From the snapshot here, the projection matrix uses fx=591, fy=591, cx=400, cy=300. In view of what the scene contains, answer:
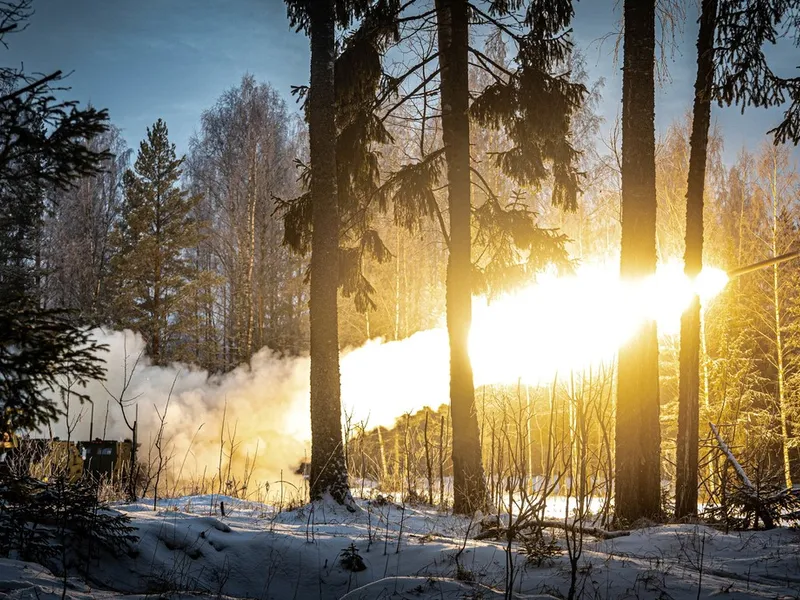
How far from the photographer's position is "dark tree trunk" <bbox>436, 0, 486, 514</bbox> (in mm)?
8078

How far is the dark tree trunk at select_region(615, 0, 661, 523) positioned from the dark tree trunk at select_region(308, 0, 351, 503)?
350 centimetres

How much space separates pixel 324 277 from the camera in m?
8.03

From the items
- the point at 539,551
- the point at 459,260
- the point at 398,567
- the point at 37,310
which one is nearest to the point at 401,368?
the point at 459,260

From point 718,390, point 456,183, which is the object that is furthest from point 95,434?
point 718,390

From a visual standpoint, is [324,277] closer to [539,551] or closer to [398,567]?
[398,567]

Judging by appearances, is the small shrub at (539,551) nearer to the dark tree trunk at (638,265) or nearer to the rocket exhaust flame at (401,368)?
the rocket exhaust flame at (401,368)

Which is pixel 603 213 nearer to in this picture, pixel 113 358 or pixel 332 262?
pixel 332 262

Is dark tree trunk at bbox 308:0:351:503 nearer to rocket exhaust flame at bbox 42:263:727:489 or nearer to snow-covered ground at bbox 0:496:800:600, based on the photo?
rocket exhaust flame at bbox 42:263:727:489

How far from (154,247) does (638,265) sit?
18.7 metres

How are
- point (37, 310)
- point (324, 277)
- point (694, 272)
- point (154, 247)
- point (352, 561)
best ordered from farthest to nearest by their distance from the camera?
point (154, 247) → point (324, 277) → point (694, 272) → point (352, 561) → point (37, 310)

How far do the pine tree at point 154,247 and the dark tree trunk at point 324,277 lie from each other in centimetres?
1418

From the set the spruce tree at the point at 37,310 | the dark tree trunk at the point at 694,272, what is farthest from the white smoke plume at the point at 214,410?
the spruce tree at the point at 37,310

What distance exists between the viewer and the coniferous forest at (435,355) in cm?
367

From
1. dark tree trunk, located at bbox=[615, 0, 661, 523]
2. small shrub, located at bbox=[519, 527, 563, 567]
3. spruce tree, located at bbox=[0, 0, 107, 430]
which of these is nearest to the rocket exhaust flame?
dark tree trunk, located at bbox=[615, 0, 661, 523]
